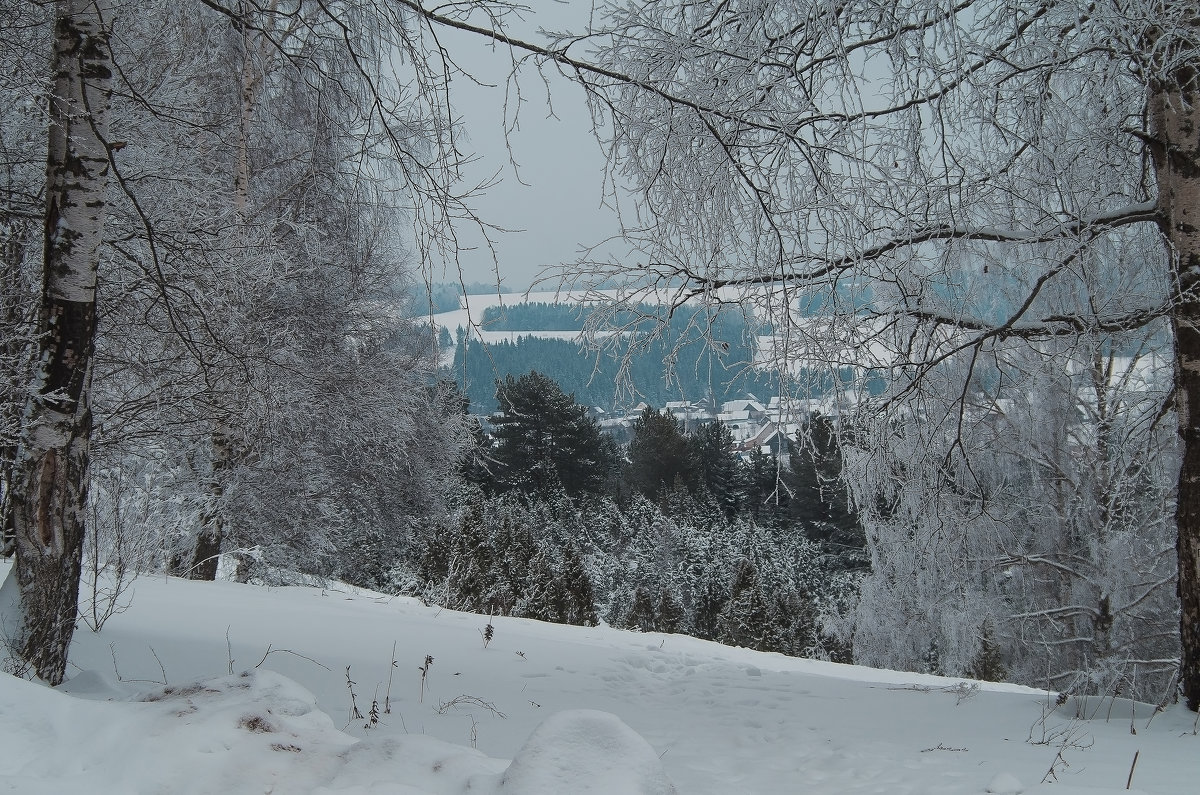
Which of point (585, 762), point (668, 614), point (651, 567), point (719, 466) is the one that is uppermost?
Answer: point (719, 466)

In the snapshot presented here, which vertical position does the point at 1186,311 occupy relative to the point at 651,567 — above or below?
above

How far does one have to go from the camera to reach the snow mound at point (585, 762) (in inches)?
65.8

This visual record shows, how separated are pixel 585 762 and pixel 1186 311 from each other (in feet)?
11.5

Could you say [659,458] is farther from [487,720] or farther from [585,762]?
[585,762]

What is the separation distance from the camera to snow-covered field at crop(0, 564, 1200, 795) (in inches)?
68.1

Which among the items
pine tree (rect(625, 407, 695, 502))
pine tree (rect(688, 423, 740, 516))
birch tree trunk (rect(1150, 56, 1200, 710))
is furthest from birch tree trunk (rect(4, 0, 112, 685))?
pine tree (rect(688, 423, 740, 516))

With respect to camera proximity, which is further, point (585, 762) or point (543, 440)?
point (543, 440)

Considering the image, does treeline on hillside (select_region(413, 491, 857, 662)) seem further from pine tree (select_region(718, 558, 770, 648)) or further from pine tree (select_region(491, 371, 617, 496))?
pine tree (select_region(491, 371, 617, 496))

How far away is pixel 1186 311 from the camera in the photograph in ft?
11.5

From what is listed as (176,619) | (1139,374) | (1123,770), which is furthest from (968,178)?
(176,619)

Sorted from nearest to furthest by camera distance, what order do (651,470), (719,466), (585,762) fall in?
(585,762) → (719,466) → (651,470)

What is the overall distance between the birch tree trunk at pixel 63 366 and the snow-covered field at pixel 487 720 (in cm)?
31

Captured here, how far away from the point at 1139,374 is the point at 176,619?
698 centimetres

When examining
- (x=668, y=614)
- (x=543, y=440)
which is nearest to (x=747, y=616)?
(x=668, y=614)
